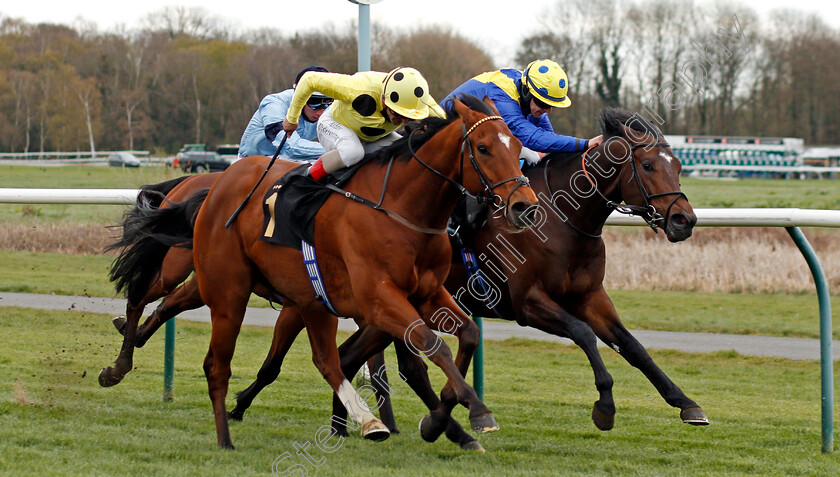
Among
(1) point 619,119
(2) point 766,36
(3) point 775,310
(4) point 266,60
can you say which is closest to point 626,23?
(2) point 766,36

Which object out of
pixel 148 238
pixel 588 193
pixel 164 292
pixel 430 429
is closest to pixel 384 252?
pixel 430 429

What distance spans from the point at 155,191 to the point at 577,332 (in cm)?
293

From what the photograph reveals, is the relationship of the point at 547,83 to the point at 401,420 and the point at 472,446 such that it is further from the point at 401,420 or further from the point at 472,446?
the point at 401,420

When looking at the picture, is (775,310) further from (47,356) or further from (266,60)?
(266,60)

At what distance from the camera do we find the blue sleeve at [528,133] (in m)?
4.81

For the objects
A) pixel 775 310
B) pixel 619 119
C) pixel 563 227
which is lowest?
pixel 775 310

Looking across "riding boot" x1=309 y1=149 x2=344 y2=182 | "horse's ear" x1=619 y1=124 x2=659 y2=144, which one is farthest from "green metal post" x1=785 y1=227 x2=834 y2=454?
"riding boot" x1=309 y1=149 x2=344 y2=182

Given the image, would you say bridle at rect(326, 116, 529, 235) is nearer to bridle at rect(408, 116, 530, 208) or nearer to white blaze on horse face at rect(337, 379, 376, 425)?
bridle at rect(408, 116, 530, 208)

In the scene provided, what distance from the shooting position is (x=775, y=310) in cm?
1020

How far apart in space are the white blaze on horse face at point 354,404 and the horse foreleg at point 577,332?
36.6 inches

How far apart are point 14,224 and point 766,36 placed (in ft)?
103

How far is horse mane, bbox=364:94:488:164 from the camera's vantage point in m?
3.85

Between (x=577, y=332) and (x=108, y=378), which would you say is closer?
(x=577, y=332)

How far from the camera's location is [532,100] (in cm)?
494
